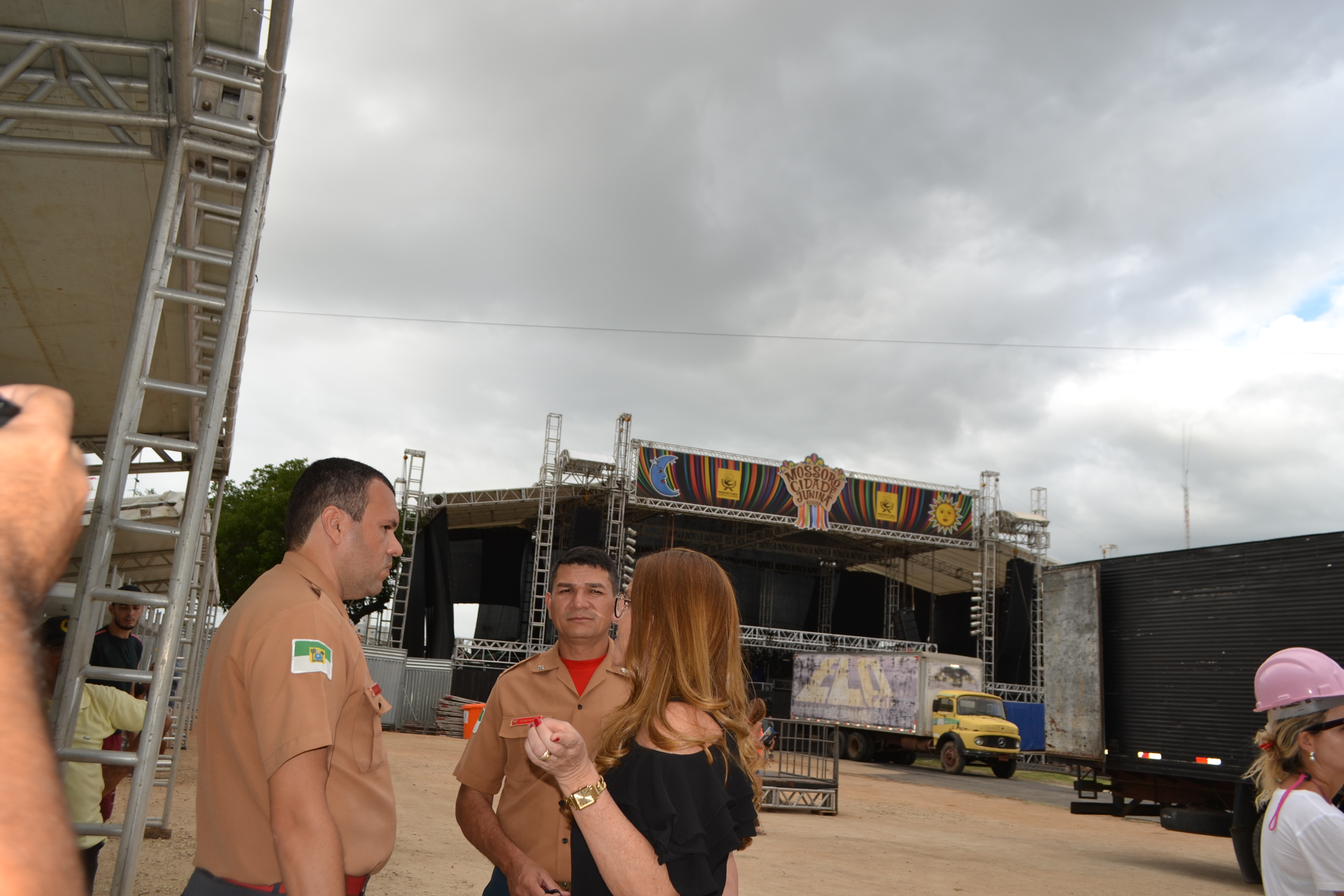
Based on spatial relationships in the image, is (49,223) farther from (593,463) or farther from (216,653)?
(593,463)

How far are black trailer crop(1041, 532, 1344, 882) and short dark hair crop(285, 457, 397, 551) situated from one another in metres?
8.25

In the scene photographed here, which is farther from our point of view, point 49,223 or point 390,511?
point 49,223

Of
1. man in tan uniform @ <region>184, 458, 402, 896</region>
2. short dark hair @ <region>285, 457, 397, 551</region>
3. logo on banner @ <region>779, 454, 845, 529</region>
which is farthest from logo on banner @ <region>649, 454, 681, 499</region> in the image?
man in tan uniform @ <region>184, 458, 402, 896</region>

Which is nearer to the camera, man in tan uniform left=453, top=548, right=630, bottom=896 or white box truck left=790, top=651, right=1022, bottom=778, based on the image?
man in tan uniform left=453, top=548, right=630, bottom=896

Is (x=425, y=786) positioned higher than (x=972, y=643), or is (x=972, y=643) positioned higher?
(x=972, y=643)

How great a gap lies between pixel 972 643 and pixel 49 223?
120 feet

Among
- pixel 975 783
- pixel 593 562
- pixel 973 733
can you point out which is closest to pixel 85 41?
pixel 593 562

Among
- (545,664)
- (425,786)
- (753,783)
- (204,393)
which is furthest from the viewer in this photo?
(425,786)

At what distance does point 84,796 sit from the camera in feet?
13.3

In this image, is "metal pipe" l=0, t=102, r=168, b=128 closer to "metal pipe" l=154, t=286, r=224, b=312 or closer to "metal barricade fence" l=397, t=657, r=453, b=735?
"metal pipe" l=154, t=286, r=224, b=312

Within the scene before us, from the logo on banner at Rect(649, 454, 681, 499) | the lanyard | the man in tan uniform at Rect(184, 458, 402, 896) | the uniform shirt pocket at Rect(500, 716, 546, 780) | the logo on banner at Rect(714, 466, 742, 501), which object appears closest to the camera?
the man in tan uniform at Rect(184, 458, 402, 896)

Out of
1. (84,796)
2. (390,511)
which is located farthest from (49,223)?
(390,511)

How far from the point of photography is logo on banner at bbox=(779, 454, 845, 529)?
1040 inches

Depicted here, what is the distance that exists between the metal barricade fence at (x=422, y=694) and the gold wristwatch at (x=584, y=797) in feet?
77.3
